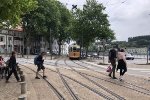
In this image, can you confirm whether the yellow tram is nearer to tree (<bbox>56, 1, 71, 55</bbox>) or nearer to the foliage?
the foliage

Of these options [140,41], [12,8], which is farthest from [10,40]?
[12,8]

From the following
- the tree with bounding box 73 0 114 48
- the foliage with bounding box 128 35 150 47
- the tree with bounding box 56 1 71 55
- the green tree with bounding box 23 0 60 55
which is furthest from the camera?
the tree with bounding box 56 1 71 55

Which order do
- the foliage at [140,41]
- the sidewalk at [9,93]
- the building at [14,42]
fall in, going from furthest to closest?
the building at [14,42] < the foliage at [140,41] < the sidewalk at [9,93]

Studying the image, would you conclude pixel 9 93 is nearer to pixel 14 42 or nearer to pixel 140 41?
pixel 140 41

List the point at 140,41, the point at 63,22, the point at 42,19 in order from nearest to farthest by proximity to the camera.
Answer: the point at 42,19 → the point at 63,22 → the point at 140,41

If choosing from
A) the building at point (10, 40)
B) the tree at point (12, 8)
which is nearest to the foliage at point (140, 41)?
the building at point (10, 40)

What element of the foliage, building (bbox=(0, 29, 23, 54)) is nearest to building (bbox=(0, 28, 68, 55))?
building (bbox=(0, 29, 23, 54))

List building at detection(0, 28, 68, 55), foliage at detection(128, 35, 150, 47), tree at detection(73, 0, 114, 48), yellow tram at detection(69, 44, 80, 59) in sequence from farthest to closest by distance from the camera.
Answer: building at detection(0, 28, 68, 55)
foliage at detection(128, 35, 150, 47)
tree at detection(73, 0, 114, 48)
yellow tram at detection(69, 44, 80, 59)


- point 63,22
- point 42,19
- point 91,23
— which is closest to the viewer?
point 91,23

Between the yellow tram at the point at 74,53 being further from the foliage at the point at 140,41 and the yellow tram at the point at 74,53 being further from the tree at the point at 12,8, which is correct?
the tree at the point at 12,8

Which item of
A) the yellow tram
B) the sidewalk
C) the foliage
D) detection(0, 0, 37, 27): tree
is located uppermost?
the foliage

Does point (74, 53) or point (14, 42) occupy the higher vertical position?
point (14, 42)

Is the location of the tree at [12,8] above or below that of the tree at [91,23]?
below

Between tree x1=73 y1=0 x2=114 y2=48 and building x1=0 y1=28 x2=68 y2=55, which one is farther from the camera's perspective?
building x1=0 y1=28 x2=68 y2=55
